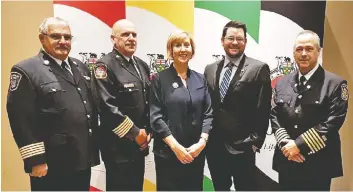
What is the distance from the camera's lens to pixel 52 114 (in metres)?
2.43

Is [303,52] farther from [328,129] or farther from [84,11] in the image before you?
[84,11]

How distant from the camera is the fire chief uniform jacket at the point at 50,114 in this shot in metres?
2.35

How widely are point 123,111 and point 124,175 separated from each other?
0.55m

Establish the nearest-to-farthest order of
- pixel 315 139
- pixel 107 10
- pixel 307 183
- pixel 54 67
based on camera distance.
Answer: pixel 54 67
pixel 315 139
pixel 307 183
pixel 107 10

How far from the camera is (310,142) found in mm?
2635

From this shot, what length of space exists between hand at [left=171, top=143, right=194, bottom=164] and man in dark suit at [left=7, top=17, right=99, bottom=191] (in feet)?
2.19

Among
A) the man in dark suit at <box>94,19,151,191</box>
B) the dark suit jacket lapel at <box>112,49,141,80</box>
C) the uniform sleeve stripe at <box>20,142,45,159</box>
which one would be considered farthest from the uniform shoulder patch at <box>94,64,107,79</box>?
the uniform sleeve stripe at <box>20,142,45,159</box>

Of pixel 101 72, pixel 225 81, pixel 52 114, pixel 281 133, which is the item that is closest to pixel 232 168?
pixel 281 133

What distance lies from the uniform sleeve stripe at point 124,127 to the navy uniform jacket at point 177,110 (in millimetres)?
194

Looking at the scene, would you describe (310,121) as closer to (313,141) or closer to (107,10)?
(313,141)

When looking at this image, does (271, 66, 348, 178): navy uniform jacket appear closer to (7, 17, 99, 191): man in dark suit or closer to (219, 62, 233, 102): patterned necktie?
(219, 62, 233, 102): patterned necktie

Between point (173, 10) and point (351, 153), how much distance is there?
97.5 inches

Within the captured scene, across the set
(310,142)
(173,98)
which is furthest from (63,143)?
(310,142)

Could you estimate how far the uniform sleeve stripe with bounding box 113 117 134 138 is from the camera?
275 cm
